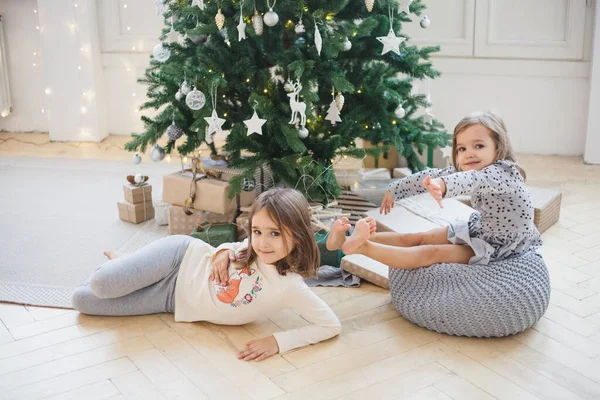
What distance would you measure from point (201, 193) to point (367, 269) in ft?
2.39

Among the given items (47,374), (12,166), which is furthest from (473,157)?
(12,166)

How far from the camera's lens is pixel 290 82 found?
8.39 ft

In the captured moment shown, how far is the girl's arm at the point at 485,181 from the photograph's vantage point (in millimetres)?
1889

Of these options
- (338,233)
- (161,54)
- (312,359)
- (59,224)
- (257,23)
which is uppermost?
(257,23)

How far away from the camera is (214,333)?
2.11 m

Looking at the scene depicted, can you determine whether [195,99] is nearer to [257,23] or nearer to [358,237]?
[257,23]

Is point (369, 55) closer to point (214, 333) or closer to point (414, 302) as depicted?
point (414, 302)

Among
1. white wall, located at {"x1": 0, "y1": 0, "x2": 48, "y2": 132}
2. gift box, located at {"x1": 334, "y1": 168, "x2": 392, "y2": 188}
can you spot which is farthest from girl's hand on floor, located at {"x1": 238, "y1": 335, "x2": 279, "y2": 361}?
white wall, located at {"x1": 0, "y1": 0, "x2": 48, "y2": 132}

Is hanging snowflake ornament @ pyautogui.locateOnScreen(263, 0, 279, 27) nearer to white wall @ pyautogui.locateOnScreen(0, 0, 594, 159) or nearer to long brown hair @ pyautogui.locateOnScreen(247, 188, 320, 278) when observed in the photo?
long brown hair @ pyautogui.locateOnScreen(247, 188, 320, 278)

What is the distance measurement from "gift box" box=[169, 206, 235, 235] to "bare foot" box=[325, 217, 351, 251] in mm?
766

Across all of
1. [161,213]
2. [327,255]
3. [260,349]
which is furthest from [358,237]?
[161,213]

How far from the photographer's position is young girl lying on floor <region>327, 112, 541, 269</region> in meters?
2.04

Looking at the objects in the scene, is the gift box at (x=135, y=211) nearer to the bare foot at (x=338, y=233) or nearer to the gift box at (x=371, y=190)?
the gift box at (x=371, y=190)

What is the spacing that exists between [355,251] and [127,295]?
71cm
